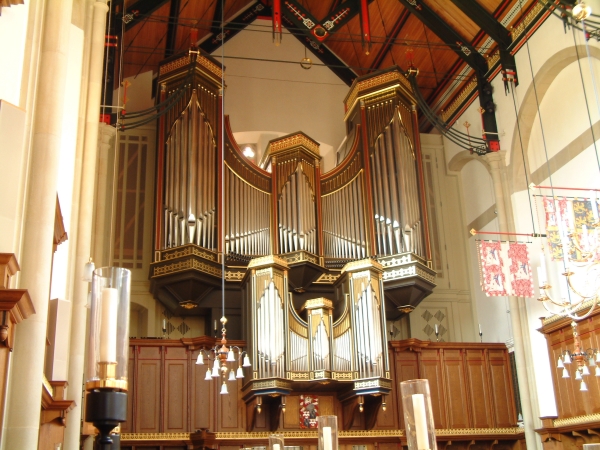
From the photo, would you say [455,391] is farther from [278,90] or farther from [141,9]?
[141,9]

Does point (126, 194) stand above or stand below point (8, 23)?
above

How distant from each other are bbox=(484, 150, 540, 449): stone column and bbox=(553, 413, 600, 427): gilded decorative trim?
2.10 feet

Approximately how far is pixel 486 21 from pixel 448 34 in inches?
39.8

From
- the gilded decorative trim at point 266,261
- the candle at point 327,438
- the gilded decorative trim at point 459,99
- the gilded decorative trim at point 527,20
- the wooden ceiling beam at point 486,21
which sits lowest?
the candle at point 327,438

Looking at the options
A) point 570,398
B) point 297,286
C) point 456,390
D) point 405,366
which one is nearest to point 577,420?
point 570,398

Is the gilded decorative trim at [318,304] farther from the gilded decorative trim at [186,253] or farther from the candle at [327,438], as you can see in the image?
the candle at [327,438]

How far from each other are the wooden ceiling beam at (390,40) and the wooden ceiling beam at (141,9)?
505 centimetres

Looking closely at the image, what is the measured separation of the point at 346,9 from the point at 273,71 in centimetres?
247

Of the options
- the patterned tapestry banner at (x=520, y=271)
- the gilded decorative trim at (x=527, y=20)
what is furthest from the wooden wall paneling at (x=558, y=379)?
the gilded decorative trim at (x=527, y=20)

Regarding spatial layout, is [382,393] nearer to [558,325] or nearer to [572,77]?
[558,325]

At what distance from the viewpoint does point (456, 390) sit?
46.3 feet

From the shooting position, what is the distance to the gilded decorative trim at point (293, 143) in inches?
595

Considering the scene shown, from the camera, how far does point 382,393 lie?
12.6m

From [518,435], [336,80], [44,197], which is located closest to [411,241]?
[518,435]
